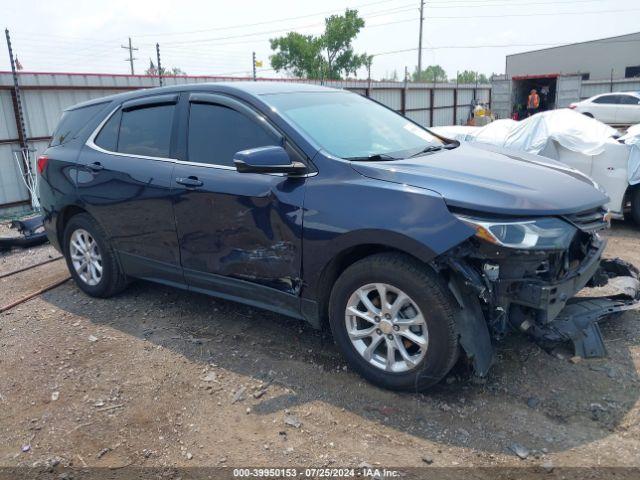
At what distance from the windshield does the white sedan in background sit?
60.9ft

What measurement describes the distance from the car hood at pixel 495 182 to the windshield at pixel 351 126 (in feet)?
0.88

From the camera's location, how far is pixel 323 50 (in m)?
51.3

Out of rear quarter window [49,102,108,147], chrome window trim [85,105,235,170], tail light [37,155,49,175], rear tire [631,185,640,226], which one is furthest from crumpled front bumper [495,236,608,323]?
rear tire [631,185,640,226]

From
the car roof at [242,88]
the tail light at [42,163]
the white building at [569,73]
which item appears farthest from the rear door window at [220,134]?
the white building at [569,73]

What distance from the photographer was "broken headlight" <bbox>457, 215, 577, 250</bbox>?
9.27 feet

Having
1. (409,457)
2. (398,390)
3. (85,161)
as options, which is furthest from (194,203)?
(409,457)

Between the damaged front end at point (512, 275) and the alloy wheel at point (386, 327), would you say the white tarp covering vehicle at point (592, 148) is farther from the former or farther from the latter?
the alloy wheel at point (386, 327)

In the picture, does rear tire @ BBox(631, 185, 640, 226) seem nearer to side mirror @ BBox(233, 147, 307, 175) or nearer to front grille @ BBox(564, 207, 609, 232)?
front grille @ BBox(564, 207, 609, 232)

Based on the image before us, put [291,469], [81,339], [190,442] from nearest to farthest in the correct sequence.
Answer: [291,469], [190,442], [81,339]

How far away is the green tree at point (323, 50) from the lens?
50094 mm

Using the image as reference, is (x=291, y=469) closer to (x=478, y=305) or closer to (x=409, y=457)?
(x=409, y=457)

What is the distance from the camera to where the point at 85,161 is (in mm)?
4668

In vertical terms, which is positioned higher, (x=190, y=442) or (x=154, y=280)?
(x=154, y=280)

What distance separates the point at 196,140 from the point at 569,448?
3.09 m
